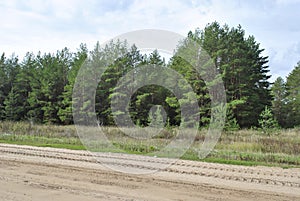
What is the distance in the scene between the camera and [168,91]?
78.5 feet

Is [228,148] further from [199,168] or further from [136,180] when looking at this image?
[136,180]

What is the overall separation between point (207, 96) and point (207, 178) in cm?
1929

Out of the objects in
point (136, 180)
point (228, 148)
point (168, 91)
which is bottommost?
point (136, 180)

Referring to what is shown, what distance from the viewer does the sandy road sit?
6004mm

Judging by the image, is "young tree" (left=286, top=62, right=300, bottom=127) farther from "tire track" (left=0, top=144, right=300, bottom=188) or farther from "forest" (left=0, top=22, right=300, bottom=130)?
"tire track" (left=0, top=144, right=300, bottom=188)

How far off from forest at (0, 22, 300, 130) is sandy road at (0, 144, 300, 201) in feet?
38.0

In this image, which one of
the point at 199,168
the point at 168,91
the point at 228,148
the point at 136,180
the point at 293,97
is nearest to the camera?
the point at 136,180

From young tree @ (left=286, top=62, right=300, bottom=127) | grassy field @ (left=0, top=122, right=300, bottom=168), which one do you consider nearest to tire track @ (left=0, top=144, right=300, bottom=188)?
grassy field @ (left=0, top=122, right=300, bottom=168)

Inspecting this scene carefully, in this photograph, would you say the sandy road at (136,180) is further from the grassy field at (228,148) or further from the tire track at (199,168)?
the grassy field at (228,148)

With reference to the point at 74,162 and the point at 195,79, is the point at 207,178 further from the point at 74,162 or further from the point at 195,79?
the point at 195,79

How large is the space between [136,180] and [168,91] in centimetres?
1686

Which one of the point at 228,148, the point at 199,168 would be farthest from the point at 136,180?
the point at 228,148

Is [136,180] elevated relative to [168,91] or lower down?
lower down

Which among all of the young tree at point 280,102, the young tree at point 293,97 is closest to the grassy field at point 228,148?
the young tree at point 293,97
